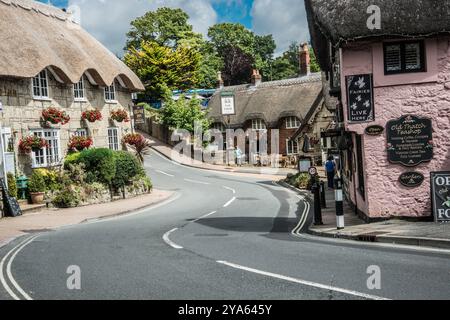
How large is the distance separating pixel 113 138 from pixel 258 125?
72.5 feet

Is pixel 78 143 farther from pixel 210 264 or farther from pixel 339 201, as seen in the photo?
pixel 210 264

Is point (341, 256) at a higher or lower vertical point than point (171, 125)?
lower

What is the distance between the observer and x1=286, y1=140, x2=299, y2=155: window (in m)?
47.0

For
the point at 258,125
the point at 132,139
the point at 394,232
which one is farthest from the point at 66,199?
the point at 258,125

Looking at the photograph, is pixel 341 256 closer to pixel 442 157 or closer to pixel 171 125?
pixel 442 157

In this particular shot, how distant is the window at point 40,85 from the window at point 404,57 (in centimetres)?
1786

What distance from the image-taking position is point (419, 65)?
13008mm

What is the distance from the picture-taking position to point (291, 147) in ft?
157

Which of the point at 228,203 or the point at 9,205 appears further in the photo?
the point at 228,203

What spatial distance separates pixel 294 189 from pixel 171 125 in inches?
Result: 990

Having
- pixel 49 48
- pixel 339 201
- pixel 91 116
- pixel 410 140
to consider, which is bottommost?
pixel 339 201
